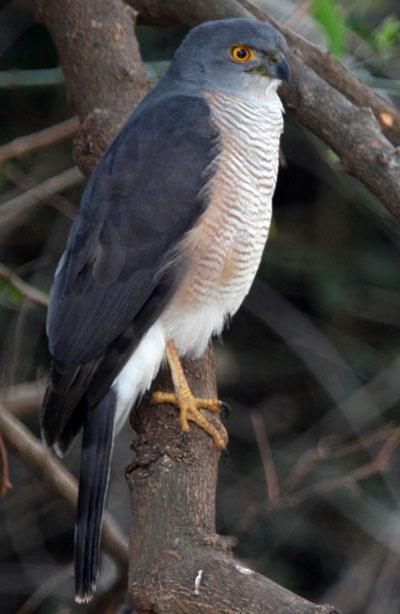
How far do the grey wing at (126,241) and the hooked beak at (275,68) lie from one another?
0.21m

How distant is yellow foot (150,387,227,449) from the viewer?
3.04 metres

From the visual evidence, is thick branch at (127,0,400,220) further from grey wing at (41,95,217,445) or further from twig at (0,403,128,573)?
twig at (0,403,128,573)

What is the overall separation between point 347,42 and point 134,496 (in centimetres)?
226

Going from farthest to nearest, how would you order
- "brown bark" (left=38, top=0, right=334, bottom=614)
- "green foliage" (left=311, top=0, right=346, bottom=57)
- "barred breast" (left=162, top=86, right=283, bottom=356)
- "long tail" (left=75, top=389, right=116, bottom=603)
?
"green foliage" (left=311, top=0, right=346, bottom=57) < "barred breast" (left=162, top=86, right=283, bottom=356) < "long tail" (left=75, top=389, right=116, bottom=603) < "brown bark" (left=38, top=0, right=334, bottom=614)

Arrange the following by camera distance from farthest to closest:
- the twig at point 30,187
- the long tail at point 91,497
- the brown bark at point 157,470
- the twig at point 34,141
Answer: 1. the twig at point 30,187
2. the twig at point 34,141
3. the long tail at point 91,497
4. the brown bark at point 157,470

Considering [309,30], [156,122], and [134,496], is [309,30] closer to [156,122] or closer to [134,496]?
[156,122]

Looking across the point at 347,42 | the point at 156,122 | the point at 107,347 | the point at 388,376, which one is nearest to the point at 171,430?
the point at 107,347

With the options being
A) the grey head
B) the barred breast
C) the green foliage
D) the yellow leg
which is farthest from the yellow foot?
the green foliage

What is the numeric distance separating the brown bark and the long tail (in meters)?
0.08

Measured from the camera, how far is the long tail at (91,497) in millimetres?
2816

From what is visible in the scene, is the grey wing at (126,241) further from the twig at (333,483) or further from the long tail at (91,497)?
the twig at (333,483)

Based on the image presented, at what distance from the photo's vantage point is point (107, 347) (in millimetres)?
3018

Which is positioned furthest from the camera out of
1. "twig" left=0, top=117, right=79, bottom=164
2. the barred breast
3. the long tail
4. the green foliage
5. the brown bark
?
"twig" left=0, top=117, right=79, bottom=164

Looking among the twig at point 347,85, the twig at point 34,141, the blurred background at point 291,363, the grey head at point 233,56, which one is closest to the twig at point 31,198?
the twig at point 34,141
